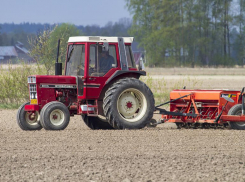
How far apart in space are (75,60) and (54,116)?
135 centimetres

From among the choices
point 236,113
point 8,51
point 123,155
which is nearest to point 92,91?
point 123,155

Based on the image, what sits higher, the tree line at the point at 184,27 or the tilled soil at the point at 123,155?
the tree line at the point at 184,27

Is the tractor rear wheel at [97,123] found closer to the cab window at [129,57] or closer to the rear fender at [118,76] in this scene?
the rear fender at [118,76]

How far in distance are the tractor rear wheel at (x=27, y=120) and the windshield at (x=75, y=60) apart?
1.22 metres

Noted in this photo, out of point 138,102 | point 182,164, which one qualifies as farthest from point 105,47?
point 182,164

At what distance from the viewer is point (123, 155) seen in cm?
856

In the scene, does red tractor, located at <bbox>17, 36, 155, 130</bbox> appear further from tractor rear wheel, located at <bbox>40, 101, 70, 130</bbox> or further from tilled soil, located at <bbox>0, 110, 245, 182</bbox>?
tilled soil, located at <bbox>0, 110, 245, 182</bbox>

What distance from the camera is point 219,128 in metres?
12.6

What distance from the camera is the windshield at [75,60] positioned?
11500mm

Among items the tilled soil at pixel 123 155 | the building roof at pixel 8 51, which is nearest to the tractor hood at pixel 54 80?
the tilled soil at pixel 123 155

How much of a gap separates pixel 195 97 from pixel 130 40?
202cm

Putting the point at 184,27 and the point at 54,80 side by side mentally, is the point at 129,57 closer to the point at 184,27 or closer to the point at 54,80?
the point at 54,80

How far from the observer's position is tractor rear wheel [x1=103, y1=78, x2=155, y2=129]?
442 inches

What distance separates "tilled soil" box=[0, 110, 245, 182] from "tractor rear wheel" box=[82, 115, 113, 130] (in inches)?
45.8
